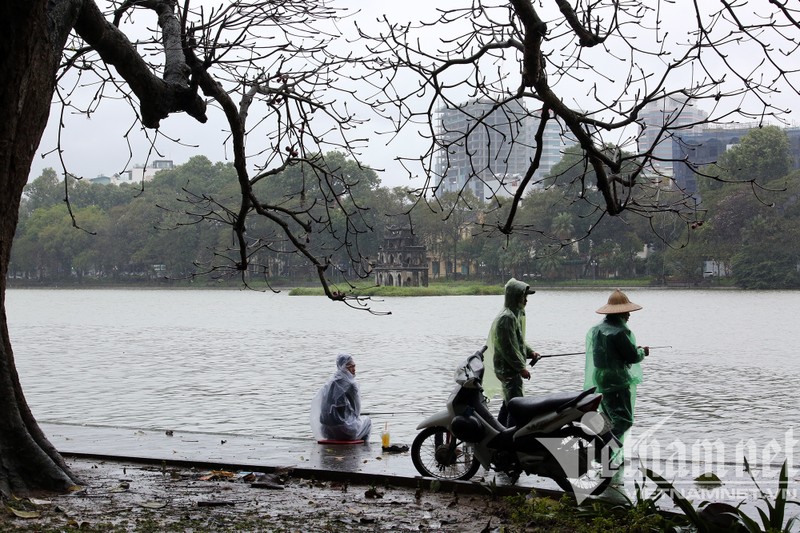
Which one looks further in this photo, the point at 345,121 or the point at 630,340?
the point at 345,121

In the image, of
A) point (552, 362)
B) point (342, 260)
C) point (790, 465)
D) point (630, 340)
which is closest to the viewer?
point (630, 340)

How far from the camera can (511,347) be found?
27.7 ft

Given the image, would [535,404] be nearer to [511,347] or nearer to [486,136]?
[511,347]

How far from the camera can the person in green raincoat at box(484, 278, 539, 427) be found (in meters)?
8.43

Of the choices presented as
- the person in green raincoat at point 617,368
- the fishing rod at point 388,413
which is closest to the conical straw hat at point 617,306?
the person in green raincoat at point 617,368

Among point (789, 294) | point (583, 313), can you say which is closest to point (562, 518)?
point (583, 313)

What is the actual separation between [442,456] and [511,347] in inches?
50.5

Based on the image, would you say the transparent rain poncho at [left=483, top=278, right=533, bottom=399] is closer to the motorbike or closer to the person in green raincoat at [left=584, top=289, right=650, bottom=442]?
the motorbike

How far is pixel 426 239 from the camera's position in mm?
88875

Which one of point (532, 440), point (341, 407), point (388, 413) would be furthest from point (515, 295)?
point (388, 413)

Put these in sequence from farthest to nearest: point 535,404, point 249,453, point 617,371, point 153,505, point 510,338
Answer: point 249,453 < point 510,338 < point 617,371 < point 535,404 < point 153,505

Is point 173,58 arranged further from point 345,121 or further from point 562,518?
point 562,518

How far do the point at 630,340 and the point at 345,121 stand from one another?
10.5 ft

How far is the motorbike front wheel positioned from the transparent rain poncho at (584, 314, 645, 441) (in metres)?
1.03
